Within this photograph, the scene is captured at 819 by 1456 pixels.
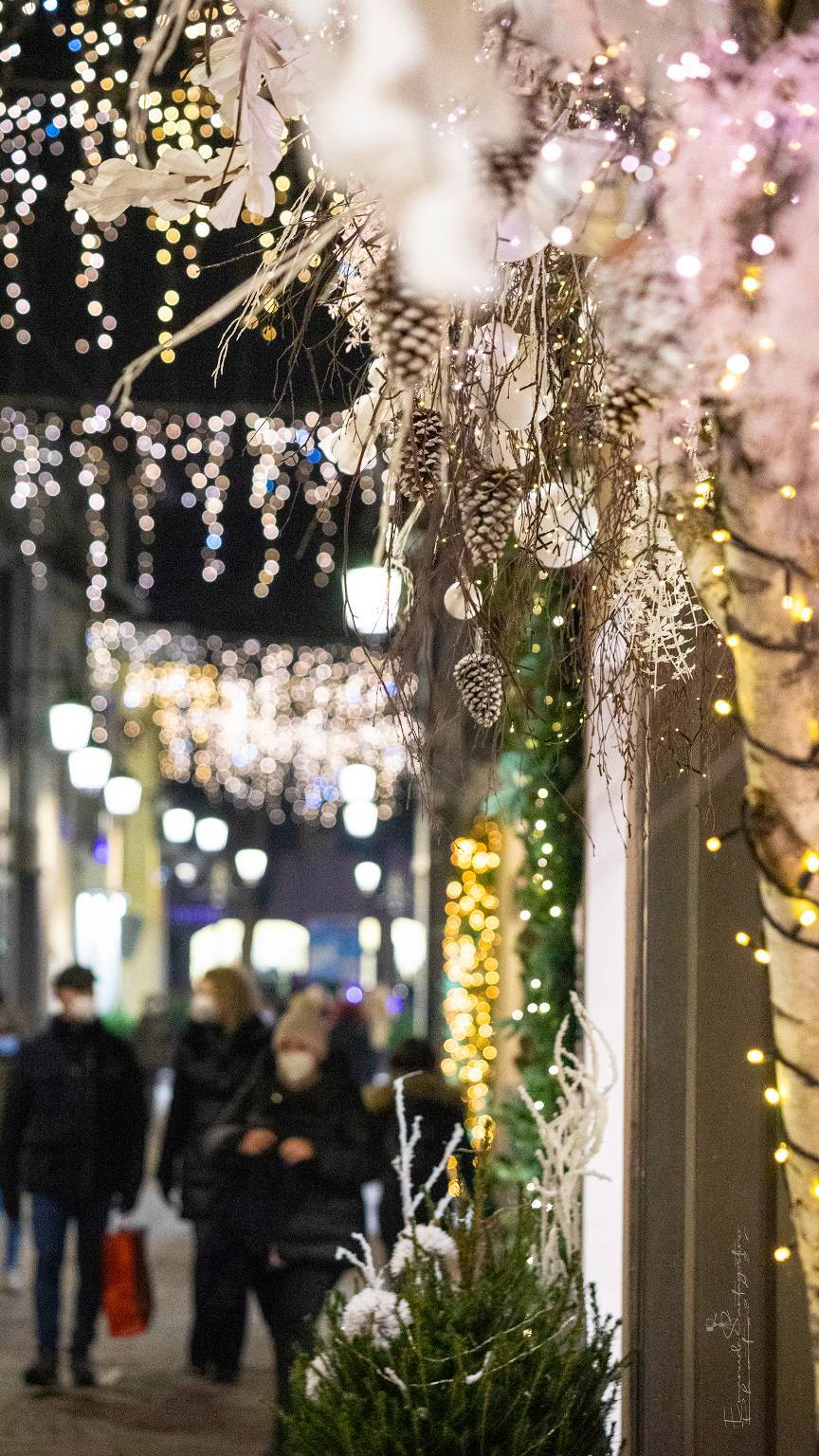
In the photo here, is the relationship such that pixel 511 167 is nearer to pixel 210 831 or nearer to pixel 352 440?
pixel 352 440

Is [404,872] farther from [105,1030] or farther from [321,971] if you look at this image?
[105,1030]

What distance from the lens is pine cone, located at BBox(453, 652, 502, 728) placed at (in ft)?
8.46

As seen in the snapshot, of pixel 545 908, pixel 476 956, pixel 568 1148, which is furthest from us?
pixel 476 956

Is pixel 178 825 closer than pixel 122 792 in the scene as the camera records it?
No

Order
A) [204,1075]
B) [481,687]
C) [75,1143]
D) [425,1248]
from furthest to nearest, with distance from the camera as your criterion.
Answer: [204,1075]
[75,1143]
[425,1248]
[481,687]

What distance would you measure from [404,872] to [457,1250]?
1599 inches

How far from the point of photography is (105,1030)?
7.76 metres

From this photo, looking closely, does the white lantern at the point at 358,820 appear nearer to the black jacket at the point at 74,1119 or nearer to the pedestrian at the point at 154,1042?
the pedestrian at the point at 154,1042

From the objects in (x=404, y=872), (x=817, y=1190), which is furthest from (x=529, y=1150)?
(x=404, y=872)

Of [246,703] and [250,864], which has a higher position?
[246,703]

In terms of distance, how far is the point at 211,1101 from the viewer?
754 centimetres

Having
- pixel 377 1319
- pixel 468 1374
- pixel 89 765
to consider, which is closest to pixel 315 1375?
pixel 377 1319

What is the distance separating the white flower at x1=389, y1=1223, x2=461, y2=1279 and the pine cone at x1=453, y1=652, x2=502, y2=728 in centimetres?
125

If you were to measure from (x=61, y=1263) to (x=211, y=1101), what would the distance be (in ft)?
3.47
